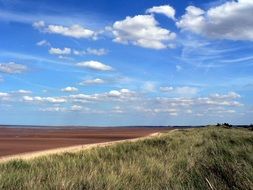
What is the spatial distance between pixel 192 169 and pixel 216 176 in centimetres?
236

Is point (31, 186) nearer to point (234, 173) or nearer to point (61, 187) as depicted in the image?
point (61, 187)

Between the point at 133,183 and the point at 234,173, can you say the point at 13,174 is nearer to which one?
the point at 133,183

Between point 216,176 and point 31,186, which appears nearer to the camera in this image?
point 31,186

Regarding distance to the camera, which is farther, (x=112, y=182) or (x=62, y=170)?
(x=62, y=170)

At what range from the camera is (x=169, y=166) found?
12.9 meters

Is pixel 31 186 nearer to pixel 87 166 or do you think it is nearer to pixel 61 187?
pixel 61 187

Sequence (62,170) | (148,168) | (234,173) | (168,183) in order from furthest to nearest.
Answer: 1. (148,168)
2. (62,170)
3. (168,183)
4. (234,173)

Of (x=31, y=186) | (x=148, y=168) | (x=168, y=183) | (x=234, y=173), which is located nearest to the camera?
(x=31, y=186)

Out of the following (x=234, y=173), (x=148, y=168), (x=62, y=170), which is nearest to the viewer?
(x=234, y=173)

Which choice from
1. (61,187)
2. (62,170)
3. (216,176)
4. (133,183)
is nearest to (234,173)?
(216,176)

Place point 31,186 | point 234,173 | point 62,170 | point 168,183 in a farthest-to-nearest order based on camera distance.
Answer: point 62,170 < point 168,183 < point 234,173 < point 31,186

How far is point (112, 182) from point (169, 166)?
3.76m

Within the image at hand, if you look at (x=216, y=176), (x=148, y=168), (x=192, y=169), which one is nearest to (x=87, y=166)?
(x=148, y=168)

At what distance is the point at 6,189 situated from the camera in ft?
27.9
